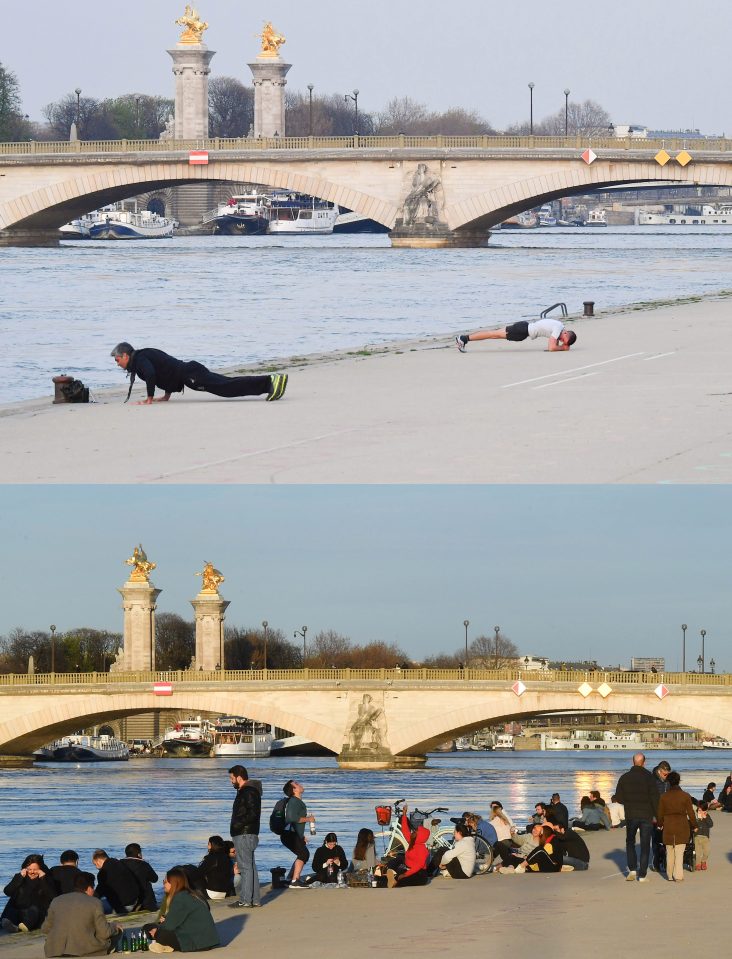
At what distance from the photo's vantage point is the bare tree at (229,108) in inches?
5674

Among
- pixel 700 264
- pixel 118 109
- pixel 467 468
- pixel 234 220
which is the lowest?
pixel 467 468

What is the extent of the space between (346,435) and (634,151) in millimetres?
57771

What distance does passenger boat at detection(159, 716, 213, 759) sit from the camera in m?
75.1

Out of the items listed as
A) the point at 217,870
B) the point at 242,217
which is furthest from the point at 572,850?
the point at 242,217

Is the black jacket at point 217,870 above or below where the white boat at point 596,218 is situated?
below

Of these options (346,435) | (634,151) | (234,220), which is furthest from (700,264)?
(234,220)

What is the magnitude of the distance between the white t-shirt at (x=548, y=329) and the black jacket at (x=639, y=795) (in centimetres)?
1319

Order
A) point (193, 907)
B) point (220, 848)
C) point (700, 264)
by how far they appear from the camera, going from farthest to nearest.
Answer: point (700, 264) → point (220, 848) → point (193, 907)

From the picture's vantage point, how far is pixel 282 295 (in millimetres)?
46875

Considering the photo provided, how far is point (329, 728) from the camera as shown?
1896 inches

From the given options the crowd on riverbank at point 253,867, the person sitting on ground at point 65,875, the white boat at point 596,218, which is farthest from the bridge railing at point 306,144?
the white boat at point 596,218

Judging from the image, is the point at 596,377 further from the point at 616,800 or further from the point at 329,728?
the point at 329,728

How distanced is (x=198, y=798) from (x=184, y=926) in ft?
87.6

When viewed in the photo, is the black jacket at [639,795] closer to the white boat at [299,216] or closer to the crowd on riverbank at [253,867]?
the crowd on riverbank at [253,867]
